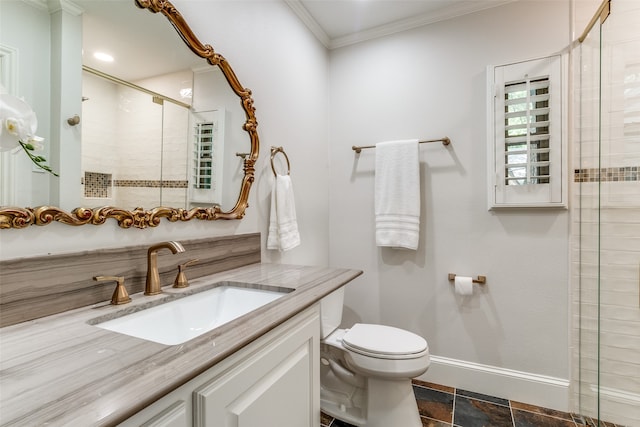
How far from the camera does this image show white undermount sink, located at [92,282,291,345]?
91 centimetres

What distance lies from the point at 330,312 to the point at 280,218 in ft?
1.88

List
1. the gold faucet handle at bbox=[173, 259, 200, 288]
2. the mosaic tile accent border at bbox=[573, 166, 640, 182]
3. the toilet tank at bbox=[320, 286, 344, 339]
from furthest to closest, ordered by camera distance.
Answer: the toilet tank at bbox=[320, 286, 344, 339] → the mosaic tile accent border at bbox=[573, 166, 640, 182] → the gold faucet handle at bbox=[173, 259, 200, 288]

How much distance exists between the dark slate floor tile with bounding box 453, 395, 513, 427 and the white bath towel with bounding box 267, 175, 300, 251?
4.35 ft

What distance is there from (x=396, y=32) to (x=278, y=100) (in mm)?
1061

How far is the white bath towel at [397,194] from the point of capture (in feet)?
6.84

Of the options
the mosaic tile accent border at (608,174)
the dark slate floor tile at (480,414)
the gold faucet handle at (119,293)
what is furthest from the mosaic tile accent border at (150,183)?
the mosaic tile accent border at (608,174)

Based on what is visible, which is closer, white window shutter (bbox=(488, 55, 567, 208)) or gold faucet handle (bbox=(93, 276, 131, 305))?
gold faucet handle (bbox=(93, 276, 131, 305))

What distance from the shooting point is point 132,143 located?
1.06 metres

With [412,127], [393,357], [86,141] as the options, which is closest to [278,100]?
[412,127]

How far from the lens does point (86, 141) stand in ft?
3.08

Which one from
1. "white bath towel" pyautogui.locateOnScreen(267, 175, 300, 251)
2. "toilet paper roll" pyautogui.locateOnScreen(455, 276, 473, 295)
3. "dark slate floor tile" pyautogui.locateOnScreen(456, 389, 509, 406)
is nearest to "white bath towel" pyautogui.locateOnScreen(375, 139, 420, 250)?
"toilet paper roll" pyautogui.locateOnScreen(455, 276, 473, 295)

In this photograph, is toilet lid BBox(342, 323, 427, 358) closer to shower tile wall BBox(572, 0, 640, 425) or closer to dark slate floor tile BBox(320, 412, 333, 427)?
dark slate floor tile BBox(320, 412, 333, 427)

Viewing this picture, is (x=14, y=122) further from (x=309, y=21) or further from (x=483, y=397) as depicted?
(x=483, y=397)

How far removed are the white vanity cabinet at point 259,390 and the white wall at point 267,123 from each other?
0.58 metres
